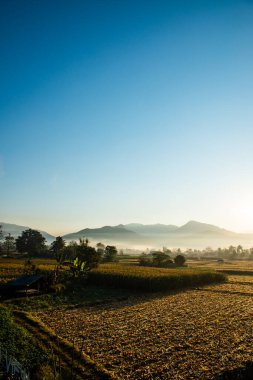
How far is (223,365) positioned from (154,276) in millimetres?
22416

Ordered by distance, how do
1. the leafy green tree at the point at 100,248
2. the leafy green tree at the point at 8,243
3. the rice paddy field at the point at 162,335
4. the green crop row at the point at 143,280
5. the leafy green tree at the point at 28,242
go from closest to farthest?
the rice paddy field at the point at 162,335
the green crop row at the point at 143,280
the leafy green tree at the point at 100,248
the leafy green tree at the point at 28,242
the leafy green tree at the point at 8,243

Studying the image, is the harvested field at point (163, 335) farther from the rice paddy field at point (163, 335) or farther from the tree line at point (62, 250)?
the tree line at point (62, 250)

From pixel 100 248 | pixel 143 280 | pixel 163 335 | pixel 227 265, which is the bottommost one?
pixel 227 265

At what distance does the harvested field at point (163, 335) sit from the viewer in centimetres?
1158

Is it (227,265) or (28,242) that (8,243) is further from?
(227,265)

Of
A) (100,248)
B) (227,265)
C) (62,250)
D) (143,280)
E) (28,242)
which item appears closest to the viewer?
(143,280)

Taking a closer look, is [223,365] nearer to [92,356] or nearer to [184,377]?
[184,377]

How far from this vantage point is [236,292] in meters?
33.8

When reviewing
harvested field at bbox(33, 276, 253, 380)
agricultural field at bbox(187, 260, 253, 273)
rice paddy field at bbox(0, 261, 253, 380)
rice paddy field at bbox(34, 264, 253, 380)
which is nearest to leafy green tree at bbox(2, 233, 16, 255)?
agricultural field at bbox(187, 260, 253, 273)

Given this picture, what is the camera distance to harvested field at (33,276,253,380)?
1158 centimetres

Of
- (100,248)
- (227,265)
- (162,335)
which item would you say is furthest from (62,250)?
(162,335)

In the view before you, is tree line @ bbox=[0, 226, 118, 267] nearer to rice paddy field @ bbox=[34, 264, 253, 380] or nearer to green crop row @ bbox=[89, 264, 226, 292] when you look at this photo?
green crop row @ bbox=[89, 264, 226, 292]

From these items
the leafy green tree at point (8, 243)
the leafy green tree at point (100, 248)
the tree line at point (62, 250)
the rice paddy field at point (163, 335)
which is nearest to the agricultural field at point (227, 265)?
the tree line at point (62, 250)

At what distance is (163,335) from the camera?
1567 cm
